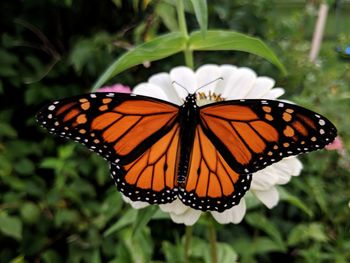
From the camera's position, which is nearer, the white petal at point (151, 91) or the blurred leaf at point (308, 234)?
the white petal at point (151, 91)

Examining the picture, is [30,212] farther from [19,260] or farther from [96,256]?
[96,256]

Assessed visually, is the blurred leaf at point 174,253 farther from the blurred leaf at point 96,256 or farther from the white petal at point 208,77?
the white petal at point 208,77

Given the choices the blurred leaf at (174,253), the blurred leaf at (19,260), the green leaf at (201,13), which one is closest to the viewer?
the green leaf at (201,13)

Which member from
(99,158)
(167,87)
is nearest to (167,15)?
(99,158)

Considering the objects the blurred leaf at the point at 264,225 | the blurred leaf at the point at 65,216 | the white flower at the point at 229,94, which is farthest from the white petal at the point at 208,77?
the blurred leaf at the point at 65,216

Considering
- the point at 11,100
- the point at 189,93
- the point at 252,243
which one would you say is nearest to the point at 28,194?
the point at 11,100

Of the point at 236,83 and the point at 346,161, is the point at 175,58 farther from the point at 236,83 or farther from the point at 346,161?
the point at 236,83
